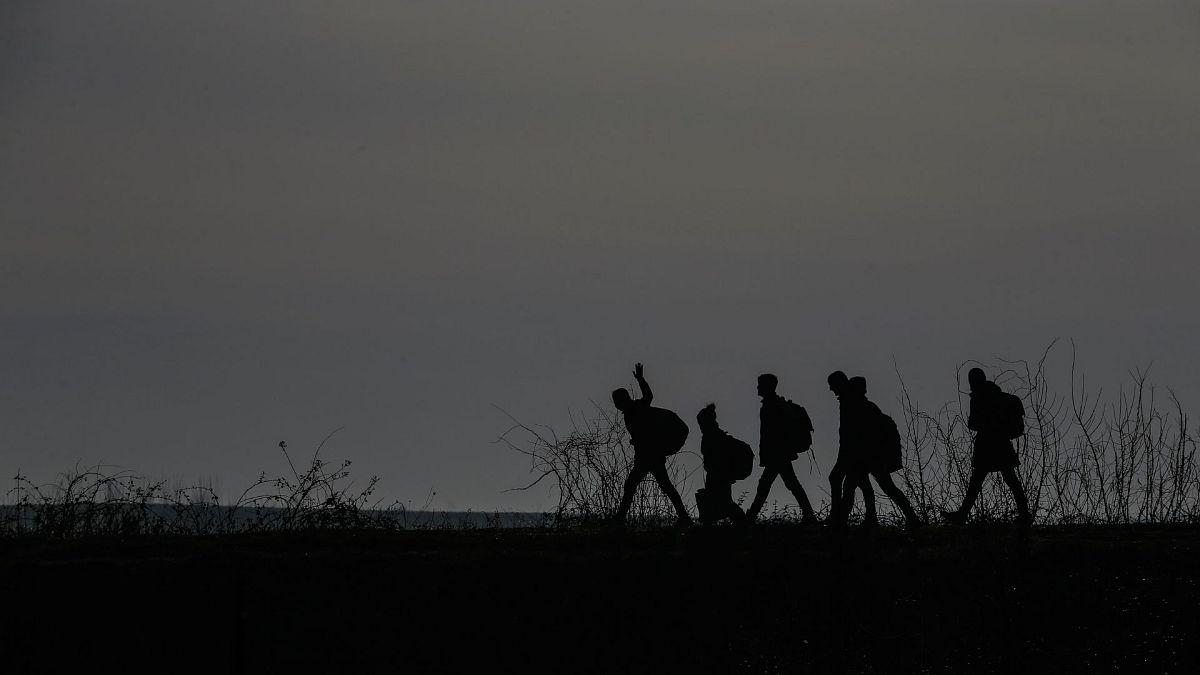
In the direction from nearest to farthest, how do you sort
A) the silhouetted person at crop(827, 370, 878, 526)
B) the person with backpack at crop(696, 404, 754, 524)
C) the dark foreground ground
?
the dark foreground ground, the silhouetted person at crop(827, 370, 878, 526), the person with backpack at crop(696, 404, 754, 524)

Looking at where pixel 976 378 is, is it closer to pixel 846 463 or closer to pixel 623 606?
pixel 846 463

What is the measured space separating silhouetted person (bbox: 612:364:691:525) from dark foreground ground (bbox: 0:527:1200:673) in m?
0.86

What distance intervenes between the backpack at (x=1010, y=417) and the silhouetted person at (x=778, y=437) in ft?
6.12

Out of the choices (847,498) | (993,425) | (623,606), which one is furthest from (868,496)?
(623,606)

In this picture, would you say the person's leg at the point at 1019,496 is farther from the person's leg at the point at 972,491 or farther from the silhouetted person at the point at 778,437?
the silhouetted person at the point at 778,437

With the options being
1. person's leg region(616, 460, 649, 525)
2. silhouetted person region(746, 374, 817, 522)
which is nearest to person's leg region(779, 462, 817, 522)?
silhouetted person region(746, 374, 817, 522)

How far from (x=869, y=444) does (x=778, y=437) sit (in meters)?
0.89

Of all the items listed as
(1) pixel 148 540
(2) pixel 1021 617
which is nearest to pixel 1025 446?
(2) pixel 1021 617

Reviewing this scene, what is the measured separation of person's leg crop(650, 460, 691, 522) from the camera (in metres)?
15.2

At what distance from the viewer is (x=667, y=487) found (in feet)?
50.2

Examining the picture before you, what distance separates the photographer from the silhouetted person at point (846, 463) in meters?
14.4

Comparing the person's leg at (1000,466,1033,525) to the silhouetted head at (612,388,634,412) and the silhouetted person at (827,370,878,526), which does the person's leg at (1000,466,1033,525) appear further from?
the silhouetted head at (612,388,634,412)

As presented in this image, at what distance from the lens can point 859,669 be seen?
478 inches

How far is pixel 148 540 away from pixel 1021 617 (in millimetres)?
8433
